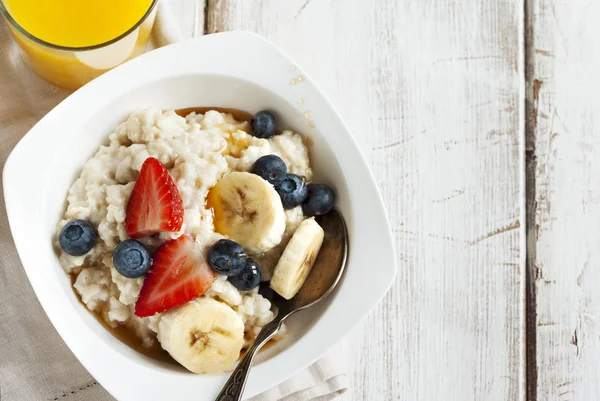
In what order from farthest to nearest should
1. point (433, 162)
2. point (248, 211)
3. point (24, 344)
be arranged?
point (433, 162) → point (24, 344) → point (248, 211)

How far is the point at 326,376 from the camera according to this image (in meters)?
A: 1.98

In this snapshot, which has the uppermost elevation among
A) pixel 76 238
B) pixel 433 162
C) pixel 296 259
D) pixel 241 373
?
pixel 433 162

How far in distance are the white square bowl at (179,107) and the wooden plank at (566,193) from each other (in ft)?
2.36

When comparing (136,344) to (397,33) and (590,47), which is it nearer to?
(397,33)

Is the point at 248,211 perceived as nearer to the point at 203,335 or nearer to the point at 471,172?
the point at 203,335

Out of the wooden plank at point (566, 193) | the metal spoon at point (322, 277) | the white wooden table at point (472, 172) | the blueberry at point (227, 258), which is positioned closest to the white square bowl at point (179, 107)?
the metal spoon at point (322, 277)

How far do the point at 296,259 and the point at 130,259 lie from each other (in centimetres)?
38

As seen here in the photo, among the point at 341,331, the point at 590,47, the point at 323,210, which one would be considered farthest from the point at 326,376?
the point at 590,47

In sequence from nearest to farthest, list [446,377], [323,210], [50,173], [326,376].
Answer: [50,173], [323,210], [326,376], [446,377]

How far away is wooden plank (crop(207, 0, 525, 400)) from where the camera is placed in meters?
2.13

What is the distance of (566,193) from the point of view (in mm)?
2238

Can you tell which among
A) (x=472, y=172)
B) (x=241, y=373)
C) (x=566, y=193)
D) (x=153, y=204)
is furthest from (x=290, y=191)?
(x=566, y=193)

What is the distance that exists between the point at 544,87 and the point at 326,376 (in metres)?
1.12

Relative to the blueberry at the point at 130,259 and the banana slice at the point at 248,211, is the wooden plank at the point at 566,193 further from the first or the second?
the blueberry at the point at 130,259
